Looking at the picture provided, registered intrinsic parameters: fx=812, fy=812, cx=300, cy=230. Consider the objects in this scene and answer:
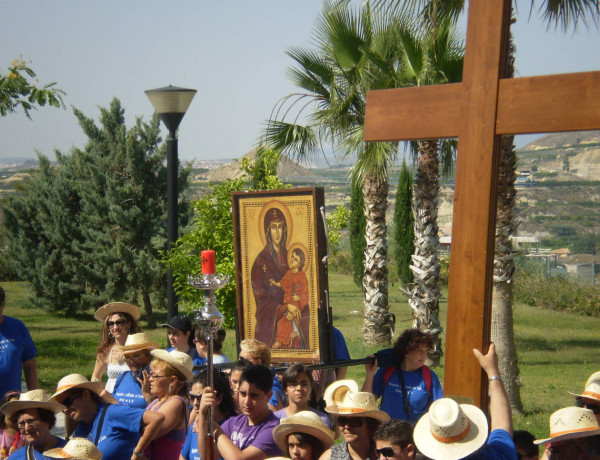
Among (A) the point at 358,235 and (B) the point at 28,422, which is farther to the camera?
(A) the point at 358,235

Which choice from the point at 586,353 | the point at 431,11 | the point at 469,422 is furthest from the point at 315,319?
the point at 586,353

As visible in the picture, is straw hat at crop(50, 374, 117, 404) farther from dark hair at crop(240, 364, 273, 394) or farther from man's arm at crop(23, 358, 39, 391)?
man's arm at crop(23, 358, 39, 391)

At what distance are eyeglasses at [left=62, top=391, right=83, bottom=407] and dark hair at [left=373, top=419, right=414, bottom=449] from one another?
215cm

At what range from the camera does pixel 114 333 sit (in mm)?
6613

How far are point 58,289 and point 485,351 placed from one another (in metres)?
21.2

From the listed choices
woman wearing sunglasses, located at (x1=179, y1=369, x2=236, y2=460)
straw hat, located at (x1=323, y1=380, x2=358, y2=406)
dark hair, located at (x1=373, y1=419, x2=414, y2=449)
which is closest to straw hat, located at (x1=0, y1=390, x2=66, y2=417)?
woman wearing sunglasses, located at (x1=179, y1=369, x2=236, y2=460)

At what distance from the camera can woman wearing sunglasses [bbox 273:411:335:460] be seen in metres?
3.98

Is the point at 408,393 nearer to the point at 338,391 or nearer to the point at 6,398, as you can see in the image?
the point at 338,391

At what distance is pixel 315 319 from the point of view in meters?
6.05

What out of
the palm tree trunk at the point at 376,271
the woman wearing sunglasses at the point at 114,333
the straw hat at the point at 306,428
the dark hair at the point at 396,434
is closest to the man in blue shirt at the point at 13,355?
the woman wearing sunglasses at the point at 114,333

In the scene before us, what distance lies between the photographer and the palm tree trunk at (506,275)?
1077cm

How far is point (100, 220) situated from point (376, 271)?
30.3 feet

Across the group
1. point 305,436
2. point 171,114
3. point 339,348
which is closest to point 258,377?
point 305,436

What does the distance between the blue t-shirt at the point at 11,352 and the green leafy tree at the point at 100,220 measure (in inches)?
590
